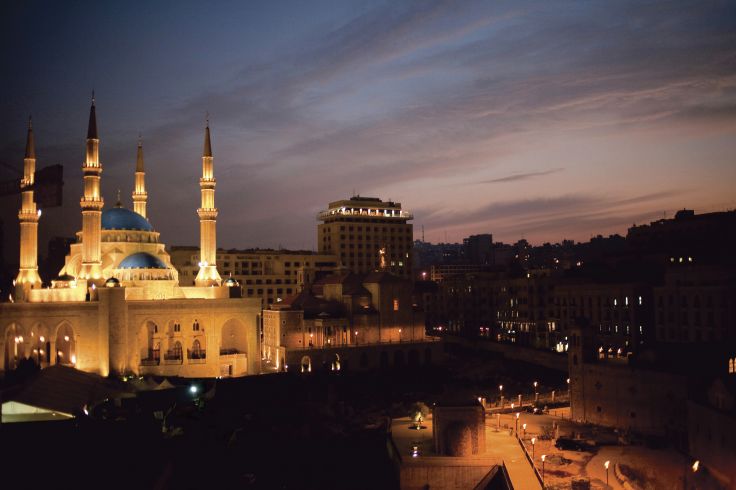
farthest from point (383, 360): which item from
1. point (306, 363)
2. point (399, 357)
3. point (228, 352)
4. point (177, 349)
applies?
point (177, 349)

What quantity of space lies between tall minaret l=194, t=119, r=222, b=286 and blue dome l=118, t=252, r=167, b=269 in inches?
117

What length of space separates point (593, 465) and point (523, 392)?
792 inches

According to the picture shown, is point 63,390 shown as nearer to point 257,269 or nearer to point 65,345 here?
point 65,345

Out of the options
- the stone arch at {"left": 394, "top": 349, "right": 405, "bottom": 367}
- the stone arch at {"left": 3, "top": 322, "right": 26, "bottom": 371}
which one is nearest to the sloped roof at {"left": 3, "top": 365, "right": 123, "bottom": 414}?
the stone arch at {"left": 3, "top": 322, "right": 26, "bottom": 371}

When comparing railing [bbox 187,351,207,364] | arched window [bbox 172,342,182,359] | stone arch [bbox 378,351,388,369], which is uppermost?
arched window [bbox 172,342,182,359]

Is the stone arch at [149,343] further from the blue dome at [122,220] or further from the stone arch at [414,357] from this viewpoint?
the stone arch at [414,357]

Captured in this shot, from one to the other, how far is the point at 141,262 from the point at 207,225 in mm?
5635

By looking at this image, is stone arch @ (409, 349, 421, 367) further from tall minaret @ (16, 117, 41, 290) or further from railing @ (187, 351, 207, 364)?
tall minaret @ (16, 117, 41, 290)

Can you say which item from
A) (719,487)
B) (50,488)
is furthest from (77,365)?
(719,487)

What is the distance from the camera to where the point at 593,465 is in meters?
34.6

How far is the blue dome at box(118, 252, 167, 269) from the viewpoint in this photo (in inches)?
2164

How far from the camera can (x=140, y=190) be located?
63688mm

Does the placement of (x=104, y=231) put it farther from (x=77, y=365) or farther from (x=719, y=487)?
(x=719, y=487)

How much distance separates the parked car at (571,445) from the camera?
37.4 meters
